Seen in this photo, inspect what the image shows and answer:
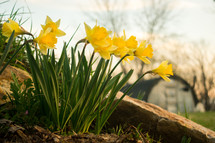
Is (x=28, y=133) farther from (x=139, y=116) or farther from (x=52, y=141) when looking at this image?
(x=139, y=116)

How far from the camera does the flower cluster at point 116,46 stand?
45.1 inches

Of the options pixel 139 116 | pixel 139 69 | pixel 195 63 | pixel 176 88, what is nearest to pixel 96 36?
pixel 139 116

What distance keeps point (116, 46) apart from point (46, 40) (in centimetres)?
42

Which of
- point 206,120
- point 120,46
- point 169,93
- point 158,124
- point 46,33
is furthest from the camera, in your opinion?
point 169,93

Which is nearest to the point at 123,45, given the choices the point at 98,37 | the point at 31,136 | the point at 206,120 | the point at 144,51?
the point at 144,51

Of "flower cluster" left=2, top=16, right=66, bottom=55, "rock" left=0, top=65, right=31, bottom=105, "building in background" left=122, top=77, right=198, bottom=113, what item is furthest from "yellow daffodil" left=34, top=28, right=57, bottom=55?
"building in background" left=122, top=77, right=198, bottom=113

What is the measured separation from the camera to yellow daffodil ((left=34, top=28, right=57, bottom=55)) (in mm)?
1113

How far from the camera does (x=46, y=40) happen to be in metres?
1.12

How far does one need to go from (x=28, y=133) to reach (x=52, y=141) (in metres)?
0.17

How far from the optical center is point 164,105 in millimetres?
12422

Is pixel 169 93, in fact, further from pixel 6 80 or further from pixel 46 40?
pixel 46 40

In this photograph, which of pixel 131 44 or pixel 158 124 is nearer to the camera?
pixel 131 44

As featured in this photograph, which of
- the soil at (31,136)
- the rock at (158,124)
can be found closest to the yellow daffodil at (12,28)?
the soil at (31,136)

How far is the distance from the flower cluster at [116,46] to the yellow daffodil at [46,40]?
189 millimetres
